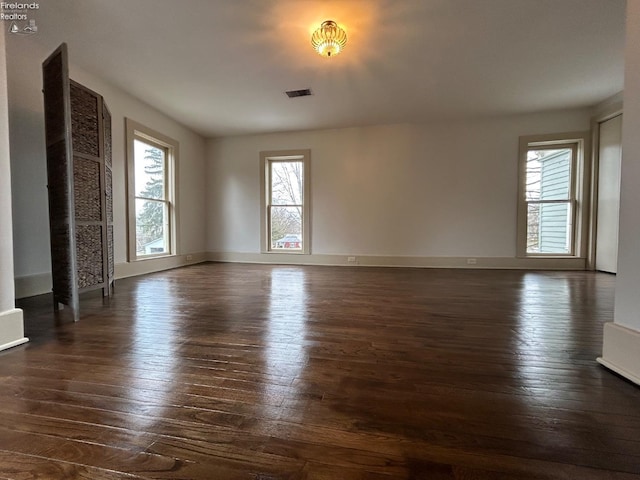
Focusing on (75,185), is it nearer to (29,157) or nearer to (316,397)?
(29,157)

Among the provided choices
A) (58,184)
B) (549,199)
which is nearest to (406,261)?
(549,199)

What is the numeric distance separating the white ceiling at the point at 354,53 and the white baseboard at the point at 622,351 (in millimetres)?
2661

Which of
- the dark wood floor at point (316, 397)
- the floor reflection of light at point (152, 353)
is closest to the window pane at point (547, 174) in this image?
the dark wood floor at point (316, 397)

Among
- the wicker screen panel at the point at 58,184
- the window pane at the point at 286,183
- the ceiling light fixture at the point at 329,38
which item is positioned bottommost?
the wicker screen panel at the point at 58,184

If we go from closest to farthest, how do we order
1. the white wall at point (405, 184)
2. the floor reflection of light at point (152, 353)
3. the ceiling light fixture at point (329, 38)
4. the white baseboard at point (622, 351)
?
the floor reflection of light at point (152, 353), the white baseboard at point (622, 351), the ceiling light fixture at point (329, 38), the white wall at point (405, 184)

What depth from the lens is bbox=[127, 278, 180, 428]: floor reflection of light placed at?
1.14 meters

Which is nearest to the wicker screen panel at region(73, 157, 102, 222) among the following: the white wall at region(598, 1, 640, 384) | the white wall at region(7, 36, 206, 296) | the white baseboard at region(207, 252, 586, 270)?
the white wall at region(7, 36, 206, 296)

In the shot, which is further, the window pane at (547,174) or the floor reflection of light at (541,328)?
the window pane at (547,174)

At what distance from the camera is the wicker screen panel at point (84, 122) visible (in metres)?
2.57

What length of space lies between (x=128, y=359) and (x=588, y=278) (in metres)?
5.51

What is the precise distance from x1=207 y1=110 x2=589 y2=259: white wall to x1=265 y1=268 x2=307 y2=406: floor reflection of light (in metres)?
2.56

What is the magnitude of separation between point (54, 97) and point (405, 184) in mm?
4909

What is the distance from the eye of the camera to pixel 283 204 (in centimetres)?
595

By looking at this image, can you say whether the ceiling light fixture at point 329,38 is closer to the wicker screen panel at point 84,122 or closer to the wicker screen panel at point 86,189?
the wicker screen panel at point 84,122
